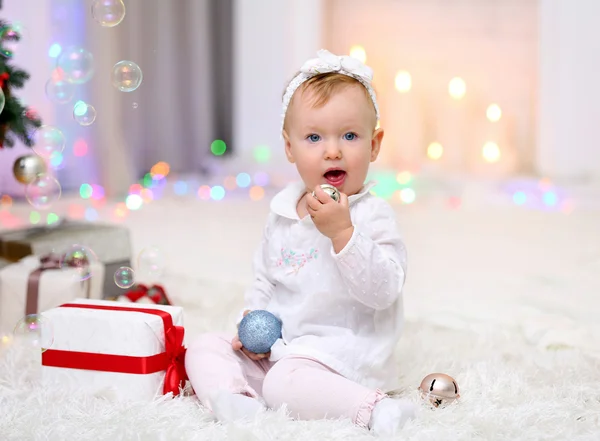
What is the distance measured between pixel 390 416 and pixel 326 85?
490 mm

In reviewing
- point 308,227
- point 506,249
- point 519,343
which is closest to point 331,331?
point 308,227

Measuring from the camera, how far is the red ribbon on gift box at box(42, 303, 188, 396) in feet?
3.66

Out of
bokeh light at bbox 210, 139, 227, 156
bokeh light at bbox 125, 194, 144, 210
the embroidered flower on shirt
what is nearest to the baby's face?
the embroidered flower on shirt

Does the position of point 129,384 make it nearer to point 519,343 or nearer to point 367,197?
point 367,197

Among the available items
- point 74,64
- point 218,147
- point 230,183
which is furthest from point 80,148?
point 74,64

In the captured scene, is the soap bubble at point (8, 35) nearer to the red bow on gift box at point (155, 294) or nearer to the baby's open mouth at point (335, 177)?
the red bow on gift box at point (155, 294)

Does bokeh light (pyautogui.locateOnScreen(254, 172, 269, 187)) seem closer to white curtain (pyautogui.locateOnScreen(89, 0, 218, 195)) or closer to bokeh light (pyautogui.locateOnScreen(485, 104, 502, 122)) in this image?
white curtain (pyautogui.locateOnScreen(89, 0, 218, 195))

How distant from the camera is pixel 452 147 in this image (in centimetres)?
421

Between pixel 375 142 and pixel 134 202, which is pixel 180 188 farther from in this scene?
pixel 375 142

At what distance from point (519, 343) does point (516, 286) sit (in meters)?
0.50

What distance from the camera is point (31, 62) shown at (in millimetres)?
3396

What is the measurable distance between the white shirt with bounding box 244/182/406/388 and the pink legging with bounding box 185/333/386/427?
4 centimetres

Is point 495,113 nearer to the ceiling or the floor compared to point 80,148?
nearer to the ceiling

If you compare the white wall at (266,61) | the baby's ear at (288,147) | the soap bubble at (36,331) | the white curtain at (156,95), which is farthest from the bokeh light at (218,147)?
the soap bubble at (36,331)
